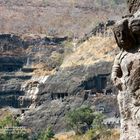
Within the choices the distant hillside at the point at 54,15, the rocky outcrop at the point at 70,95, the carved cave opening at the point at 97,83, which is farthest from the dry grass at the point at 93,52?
the distant hillside at the point at 54,15

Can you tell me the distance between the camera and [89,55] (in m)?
59.8

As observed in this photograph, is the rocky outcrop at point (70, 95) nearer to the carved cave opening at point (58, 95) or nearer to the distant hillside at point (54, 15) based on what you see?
the carved cave opening at point (58, 95)

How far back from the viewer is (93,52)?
6016cm

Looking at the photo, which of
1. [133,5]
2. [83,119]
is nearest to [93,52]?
[83,119]

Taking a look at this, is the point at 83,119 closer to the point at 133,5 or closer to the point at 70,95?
the point at 70,95

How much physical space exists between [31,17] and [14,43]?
25.0m

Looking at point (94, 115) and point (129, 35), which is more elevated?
point (129, 35)

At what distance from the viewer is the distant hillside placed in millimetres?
89562

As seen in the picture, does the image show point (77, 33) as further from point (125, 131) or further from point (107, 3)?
point (125, 131)

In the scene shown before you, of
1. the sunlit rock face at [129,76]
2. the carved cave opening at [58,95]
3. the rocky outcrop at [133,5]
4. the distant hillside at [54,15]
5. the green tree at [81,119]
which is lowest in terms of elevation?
the green tree at [81,119]

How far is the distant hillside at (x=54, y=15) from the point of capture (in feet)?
294

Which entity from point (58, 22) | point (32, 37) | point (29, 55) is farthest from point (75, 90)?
point (58, 22)

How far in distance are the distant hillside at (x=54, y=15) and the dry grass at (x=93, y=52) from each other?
20828mm

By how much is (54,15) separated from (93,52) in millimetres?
39255
